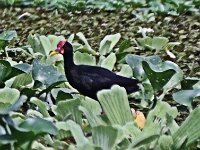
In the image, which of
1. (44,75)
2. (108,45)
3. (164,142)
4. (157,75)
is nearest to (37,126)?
(164,142)

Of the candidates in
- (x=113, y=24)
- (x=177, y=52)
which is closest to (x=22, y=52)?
(x=177, y=52)

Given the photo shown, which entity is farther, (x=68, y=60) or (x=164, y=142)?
(x=68, y=60)

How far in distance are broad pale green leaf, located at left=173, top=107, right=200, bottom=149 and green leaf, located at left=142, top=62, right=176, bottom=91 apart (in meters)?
0.42

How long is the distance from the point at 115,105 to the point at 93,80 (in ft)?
2.30

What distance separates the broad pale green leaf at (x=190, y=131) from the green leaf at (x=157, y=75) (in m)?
0.42

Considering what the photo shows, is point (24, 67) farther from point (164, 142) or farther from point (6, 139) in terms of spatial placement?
point (6, 139)

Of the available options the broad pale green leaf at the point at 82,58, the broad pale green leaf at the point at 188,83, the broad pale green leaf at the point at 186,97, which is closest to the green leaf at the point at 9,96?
the broad pale green leaf at the point at 186,97

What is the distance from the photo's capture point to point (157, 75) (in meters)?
2.77

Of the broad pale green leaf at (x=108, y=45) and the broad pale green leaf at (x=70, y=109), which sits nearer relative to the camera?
the broad pale green leaf at (x=70, y=109)

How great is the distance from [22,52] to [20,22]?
1.74 meters

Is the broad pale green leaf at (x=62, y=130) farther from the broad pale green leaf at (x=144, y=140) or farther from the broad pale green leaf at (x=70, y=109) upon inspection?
the broad pale green leaf at (x=144, y=140)

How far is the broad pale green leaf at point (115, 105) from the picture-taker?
2.37 m

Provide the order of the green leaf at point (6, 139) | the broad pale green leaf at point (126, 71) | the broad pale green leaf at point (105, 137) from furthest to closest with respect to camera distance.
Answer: the broad pale green leaf at point (126, 71)
the broad pale green leaf at point (105, 137)
the green leaf at point (6, 139)

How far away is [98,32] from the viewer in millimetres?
5527
